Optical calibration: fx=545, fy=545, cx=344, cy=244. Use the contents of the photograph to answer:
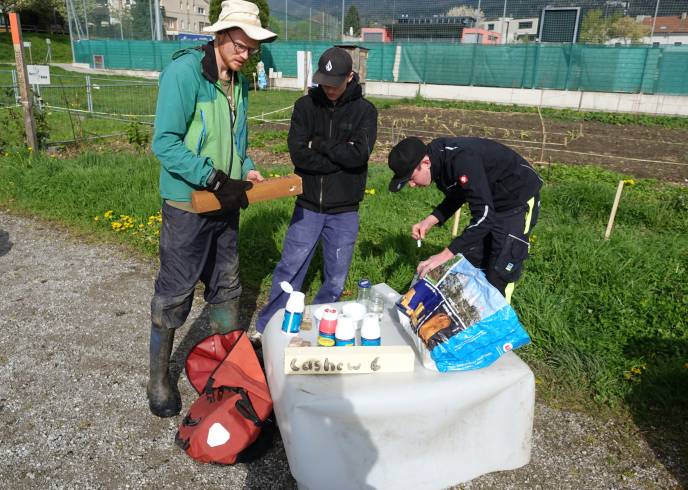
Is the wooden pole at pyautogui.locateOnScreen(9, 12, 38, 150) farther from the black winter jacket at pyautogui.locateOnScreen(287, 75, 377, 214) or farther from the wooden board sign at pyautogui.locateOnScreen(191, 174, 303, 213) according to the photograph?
the wooden board sign at pyautogui.locateOnScreen(191, 174, 303, 213)

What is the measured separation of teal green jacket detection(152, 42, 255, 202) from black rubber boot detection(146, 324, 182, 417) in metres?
0.79

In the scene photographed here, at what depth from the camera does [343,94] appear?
3.44 m

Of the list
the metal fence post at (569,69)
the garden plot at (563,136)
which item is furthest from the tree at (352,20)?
the garden plot at (563,136)

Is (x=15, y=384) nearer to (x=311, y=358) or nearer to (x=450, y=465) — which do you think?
(x=311, y=358)

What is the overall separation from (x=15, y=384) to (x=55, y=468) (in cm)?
91

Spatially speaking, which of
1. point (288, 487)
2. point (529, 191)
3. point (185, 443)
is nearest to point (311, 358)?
point (288, 487)

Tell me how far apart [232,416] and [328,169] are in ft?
5.34

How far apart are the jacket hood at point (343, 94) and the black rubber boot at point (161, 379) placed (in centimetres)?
169

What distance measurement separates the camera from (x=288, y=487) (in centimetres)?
262

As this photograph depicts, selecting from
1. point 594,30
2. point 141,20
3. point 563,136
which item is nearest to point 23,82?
point 563,136

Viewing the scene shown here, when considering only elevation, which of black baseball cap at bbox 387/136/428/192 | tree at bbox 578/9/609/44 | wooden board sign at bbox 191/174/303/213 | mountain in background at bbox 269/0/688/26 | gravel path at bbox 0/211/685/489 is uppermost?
mountain in background at bbox 269/0/688/26

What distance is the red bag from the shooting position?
8.67ft

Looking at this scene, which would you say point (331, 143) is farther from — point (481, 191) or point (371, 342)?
point (371, 342)

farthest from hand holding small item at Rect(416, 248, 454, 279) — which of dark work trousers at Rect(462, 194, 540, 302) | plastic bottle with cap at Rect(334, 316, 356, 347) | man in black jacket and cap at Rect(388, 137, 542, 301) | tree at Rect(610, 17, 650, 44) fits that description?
tree at Rect(610, 17, 650, 44)
